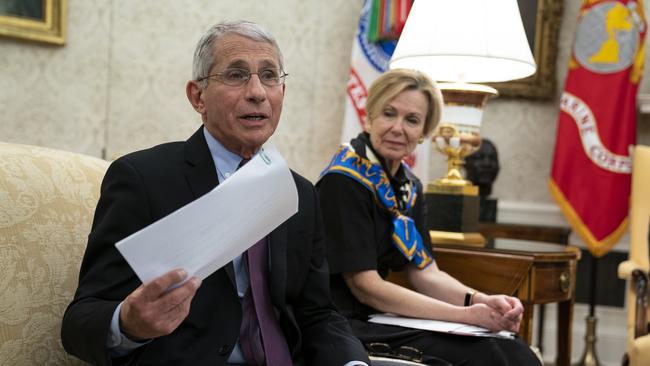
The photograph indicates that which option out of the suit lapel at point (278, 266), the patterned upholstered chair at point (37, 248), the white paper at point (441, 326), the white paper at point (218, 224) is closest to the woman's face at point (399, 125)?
the white paper at point (441, 326)

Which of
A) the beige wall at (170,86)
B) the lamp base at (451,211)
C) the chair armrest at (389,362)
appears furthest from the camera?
the beige wall at (170,86)

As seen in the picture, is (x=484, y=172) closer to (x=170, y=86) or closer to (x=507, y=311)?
(x=170, y=86)

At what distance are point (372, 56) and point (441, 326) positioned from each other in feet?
7.55

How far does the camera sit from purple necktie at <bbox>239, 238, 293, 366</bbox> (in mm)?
1523

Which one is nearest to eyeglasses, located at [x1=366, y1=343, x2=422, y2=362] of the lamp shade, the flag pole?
the lamp shade

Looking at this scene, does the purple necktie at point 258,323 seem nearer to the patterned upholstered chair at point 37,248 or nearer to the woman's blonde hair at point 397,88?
the patterned upholstered chair at point 37,248

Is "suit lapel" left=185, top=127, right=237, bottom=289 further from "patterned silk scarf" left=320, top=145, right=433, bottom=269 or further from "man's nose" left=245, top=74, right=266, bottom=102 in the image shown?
"patterned silk scarf" left=320, top=145, right=433, bottom=269

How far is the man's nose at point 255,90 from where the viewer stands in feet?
4.96

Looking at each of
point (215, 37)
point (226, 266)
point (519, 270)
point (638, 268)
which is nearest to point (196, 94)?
point (215, 37)

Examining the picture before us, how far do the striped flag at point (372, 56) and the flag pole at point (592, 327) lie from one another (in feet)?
4.14

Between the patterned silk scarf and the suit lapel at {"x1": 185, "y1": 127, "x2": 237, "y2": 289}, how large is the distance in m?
0.88

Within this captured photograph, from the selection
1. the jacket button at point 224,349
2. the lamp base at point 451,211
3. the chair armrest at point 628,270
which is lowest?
the chair armrest at point 628,270

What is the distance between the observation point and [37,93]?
142 inches

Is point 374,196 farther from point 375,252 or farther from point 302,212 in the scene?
point 302,212
